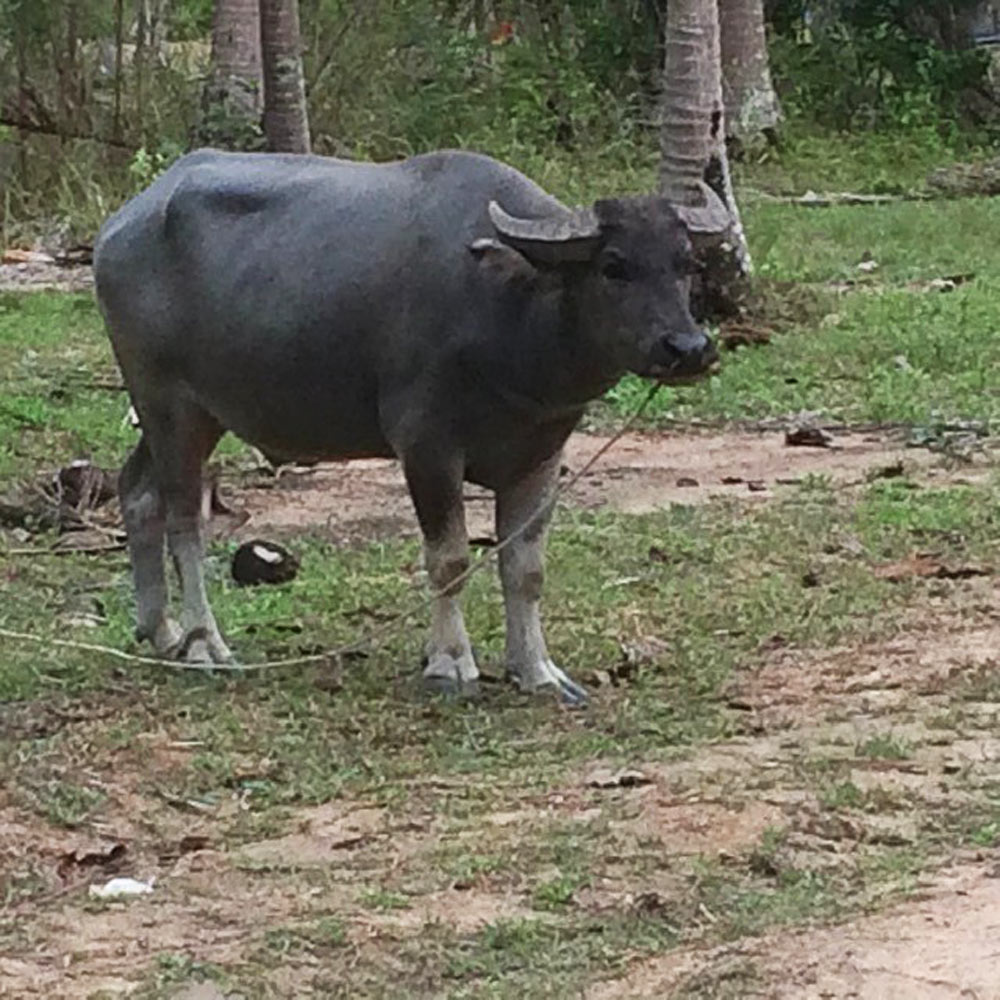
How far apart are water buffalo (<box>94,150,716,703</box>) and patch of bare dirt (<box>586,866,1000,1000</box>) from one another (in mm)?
1767

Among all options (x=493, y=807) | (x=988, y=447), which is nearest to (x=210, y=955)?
(x=493, y=807)

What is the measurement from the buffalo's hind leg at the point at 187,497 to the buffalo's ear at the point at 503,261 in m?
1.07

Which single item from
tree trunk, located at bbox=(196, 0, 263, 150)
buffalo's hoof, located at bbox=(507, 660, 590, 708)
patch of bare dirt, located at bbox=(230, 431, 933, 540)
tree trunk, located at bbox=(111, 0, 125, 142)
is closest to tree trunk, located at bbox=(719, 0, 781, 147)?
tree trunk, located at bbox=(111, 0, 125, 142)

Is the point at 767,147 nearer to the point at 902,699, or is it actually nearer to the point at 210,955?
the point at 902,699

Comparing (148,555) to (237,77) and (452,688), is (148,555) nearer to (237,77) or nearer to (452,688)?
(452,688)

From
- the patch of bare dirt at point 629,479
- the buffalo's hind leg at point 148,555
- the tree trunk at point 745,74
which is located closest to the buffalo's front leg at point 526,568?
the buffalo's hind leg at point 148,555

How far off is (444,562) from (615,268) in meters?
0.93

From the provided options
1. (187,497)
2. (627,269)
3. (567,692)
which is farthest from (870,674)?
(187,497)

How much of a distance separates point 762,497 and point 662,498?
0.36 metres

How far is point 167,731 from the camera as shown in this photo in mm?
6172

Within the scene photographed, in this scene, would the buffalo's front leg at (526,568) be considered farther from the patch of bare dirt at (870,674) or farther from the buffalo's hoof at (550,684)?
the patch of bare dirt at (870,674)

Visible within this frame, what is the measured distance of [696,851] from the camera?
16.8 feet

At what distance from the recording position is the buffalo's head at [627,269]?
5961 mm

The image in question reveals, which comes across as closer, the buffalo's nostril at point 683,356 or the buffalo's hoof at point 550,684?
the buffalo's nostril at point 683,356
